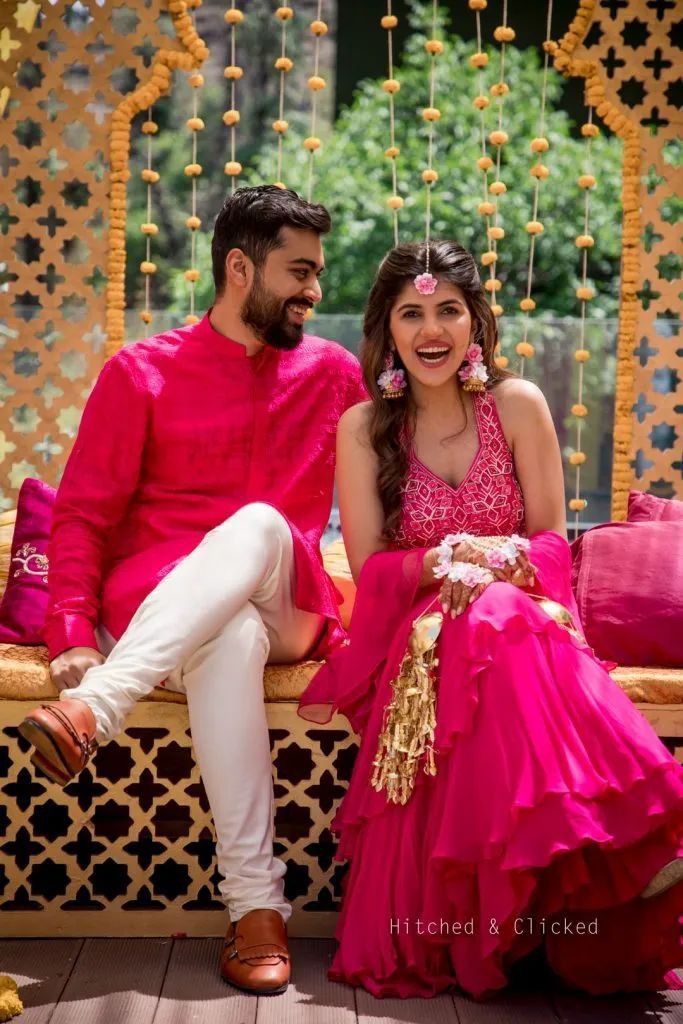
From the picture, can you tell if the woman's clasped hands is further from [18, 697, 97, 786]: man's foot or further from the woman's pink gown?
[18, 697, 97, 786]: man's foot

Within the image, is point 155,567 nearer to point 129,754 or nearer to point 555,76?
point 129,754

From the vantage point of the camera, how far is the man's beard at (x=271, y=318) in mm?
2973

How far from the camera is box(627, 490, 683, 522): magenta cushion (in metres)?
3.20

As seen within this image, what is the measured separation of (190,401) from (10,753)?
874 mm

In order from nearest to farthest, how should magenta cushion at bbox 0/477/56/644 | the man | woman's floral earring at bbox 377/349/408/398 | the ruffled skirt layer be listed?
the ruffled skirt layer < the man < woman's floral earring at bbox 377/349/408/398 < magenta cushion at bbox 0/477/56/644

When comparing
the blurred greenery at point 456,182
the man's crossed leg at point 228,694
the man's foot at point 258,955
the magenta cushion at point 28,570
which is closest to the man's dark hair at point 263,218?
the man's crossed leg at point 228,694

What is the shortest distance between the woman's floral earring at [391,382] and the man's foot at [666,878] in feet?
3.86

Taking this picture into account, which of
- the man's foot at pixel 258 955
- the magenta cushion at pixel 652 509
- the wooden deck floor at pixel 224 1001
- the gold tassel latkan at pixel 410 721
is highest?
the magenta cushion at pixel 652 509

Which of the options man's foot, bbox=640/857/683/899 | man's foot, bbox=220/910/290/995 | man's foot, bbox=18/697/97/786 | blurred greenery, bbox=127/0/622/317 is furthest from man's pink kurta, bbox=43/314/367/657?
blurred greenery, bbox=127/0/622/317

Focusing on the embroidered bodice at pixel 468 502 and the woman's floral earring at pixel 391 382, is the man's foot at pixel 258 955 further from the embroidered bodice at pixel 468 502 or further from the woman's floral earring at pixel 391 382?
the woman's floral earring at pixel 391 382

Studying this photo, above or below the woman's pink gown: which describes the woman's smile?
above

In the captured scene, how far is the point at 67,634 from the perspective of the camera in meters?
2.70

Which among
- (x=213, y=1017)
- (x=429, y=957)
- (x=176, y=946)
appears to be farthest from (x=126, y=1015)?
(x=429, y=957)

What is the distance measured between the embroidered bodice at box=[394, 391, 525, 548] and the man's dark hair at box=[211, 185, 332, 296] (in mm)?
576
